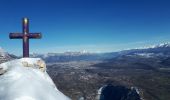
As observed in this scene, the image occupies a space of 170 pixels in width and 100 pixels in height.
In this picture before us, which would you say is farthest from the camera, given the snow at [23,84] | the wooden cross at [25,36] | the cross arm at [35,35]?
the cross arm at [35,35]

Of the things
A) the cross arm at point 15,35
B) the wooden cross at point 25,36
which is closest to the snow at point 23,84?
the wooden cross at point 25,36

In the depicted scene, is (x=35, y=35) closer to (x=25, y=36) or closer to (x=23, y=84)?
(x=25, y=36)

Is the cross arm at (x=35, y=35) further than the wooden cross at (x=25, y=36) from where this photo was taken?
Yes

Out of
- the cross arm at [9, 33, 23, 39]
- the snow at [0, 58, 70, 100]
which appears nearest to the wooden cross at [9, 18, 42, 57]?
the cross arm at [9, 33, 23, 39]

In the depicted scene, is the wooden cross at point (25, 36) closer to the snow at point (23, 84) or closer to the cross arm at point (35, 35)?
the cross arm at point (35, 35)

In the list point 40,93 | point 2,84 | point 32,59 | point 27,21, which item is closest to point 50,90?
point 40,93

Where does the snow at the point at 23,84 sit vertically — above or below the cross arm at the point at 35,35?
below

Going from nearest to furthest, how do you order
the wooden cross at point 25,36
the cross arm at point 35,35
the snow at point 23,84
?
the snow at point 23,84 < the wooden cross at point 25,36 < the cross arm at point 35,35

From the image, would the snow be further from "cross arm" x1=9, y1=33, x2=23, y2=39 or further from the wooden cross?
"cross arm" x1=9, y1=33, x2=23, y2=39
